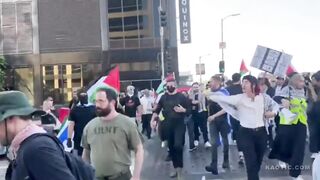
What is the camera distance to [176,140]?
959 cm

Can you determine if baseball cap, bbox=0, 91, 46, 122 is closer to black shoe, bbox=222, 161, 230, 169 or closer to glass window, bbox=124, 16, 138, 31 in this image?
black shoe, bbox=222, 161, 230, 169

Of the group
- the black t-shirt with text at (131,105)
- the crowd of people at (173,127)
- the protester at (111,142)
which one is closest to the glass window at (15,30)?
the black t-shirt with text at (131,105)

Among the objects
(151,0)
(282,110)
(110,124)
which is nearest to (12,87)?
(151,0)

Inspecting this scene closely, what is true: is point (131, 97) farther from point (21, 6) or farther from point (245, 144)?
point (21, 6)

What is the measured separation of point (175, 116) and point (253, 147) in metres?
2.28

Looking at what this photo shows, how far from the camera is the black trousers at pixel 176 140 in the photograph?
Result: 9.50m

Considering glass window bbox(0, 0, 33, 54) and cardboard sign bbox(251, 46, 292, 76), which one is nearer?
cardboard sign bbox(251, 46, 292, 76)

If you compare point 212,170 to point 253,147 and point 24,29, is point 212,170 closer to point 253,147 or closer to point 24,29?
point 253,147

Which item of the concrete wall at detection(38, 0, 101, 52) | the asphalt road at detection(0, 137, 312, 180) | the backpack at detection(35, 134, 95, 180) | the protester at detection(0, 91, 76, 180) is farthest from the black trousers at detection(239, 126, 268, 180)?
the concrete wall at detection(38, 0, 101, 52)

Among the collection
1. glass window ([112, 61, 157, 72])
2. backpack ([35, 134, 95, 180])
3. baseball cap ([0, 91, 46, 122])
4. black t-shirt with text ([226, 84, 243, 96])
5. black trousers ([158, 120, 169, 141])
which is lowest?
black trousers ([158, 120, 169, 141])

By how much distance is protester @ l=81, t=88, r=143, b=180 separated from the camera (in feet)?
16.1

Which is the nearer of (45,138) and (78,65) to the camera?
(45,138)

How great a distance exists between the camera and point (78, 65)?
4028 centimetres

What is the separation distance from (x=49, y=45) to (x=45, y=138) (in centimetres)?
3935
